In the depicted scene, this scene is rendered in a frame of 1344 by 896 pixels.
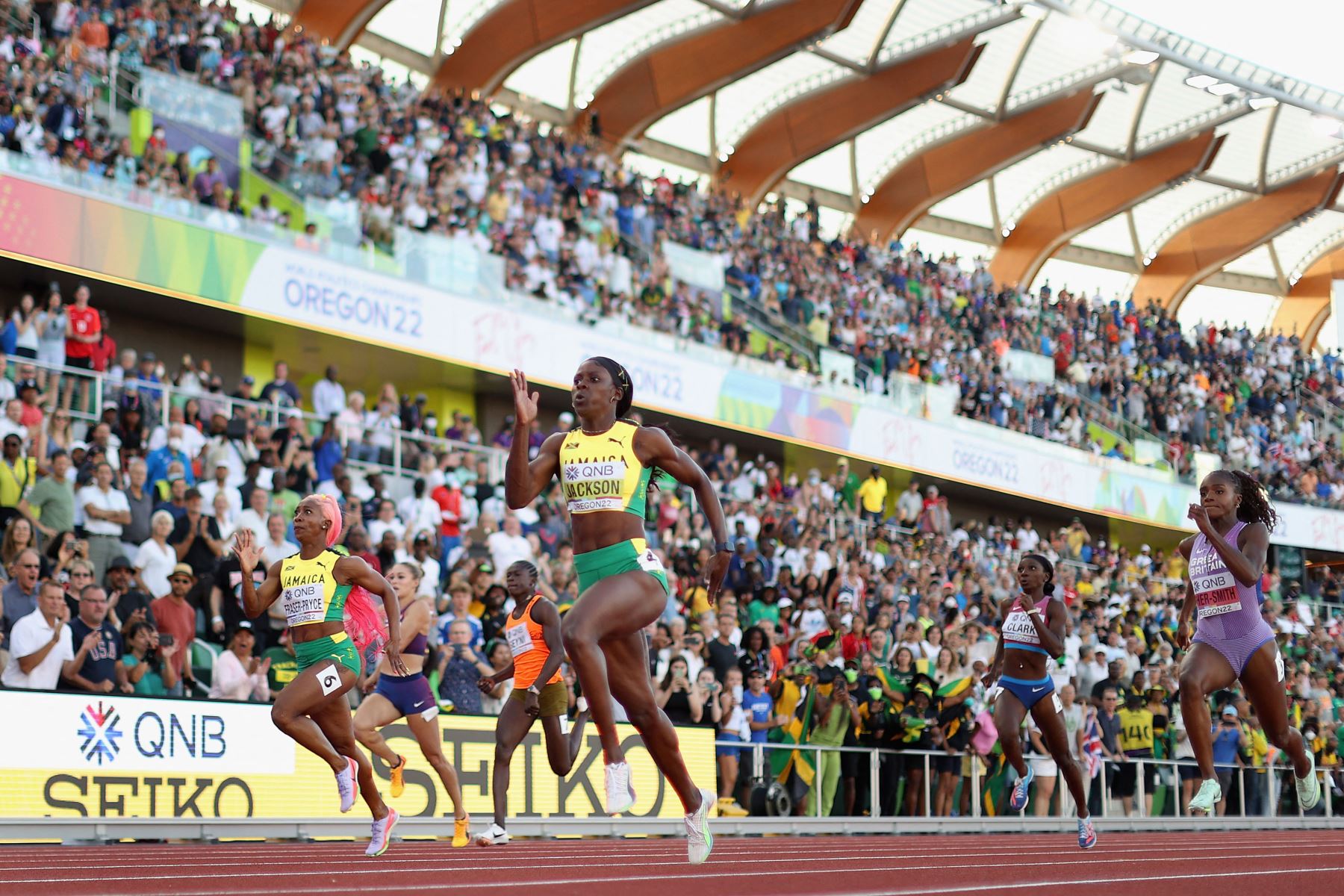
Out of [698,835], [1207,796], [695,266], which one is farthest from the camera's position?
[695,266]

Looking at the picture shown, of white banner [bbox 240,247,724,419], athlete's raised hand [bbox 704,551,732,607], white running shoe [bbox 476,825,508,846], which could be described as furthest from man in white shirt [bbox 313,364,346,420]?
athlete's raised hand [bbox 704,551,732,607]

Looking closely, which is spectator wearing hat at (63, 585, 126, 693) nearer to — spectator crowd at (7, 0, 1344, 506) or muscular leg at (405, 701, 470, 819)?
muscular leg at (405, 701, 470, 819)

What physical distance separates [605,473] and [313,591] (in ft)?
9.81

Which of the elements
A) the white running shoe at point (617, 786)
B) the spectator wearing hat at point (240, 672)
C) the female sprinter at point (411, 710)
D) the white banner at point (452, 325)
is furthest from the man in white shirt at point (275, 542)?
the white running shoe at point (617, 786)

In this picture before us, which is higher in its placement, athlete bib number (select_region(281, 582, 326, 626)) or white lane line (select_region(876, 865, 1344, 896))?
athlete bib number (select_region(281, 582, 326, 626))

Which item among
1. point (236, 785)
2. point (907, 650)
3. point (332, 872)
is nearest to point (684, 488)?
point (907, 650)

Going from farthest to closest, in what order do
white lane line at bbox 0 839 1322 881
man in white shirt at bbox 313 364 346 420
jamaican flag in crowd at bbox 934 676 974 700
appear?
man in white shirt at bbox 313 364 346 420, jamaican flag in crowd at bbox 934 676 974 700, white lane line at bbox 0 839 1322 881

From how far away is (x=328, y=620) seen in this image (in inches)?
381

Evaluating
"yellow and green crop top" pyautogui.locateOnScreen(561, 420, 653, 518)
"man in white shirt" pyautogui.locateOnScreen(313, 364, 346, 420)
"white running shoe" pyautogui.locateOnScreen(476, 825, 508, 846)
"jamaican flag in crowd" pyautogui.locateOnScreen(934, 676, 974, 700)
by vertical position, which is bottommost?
"white running shoe" pyautogui.locateOnScreen(476, 825, 508, 846)

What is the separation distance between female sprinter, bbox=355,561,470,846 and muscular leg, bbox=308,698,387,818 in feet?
3.05

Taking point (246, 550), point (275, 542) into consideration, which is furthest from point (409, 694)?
point (275, 542)

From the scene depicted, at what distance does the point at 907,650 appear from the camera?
694 inches

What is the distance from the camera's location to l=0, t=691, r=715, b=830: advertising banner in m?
11.1

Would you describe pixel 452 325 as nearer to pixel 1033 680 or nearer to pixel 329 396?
pixel 329 396
